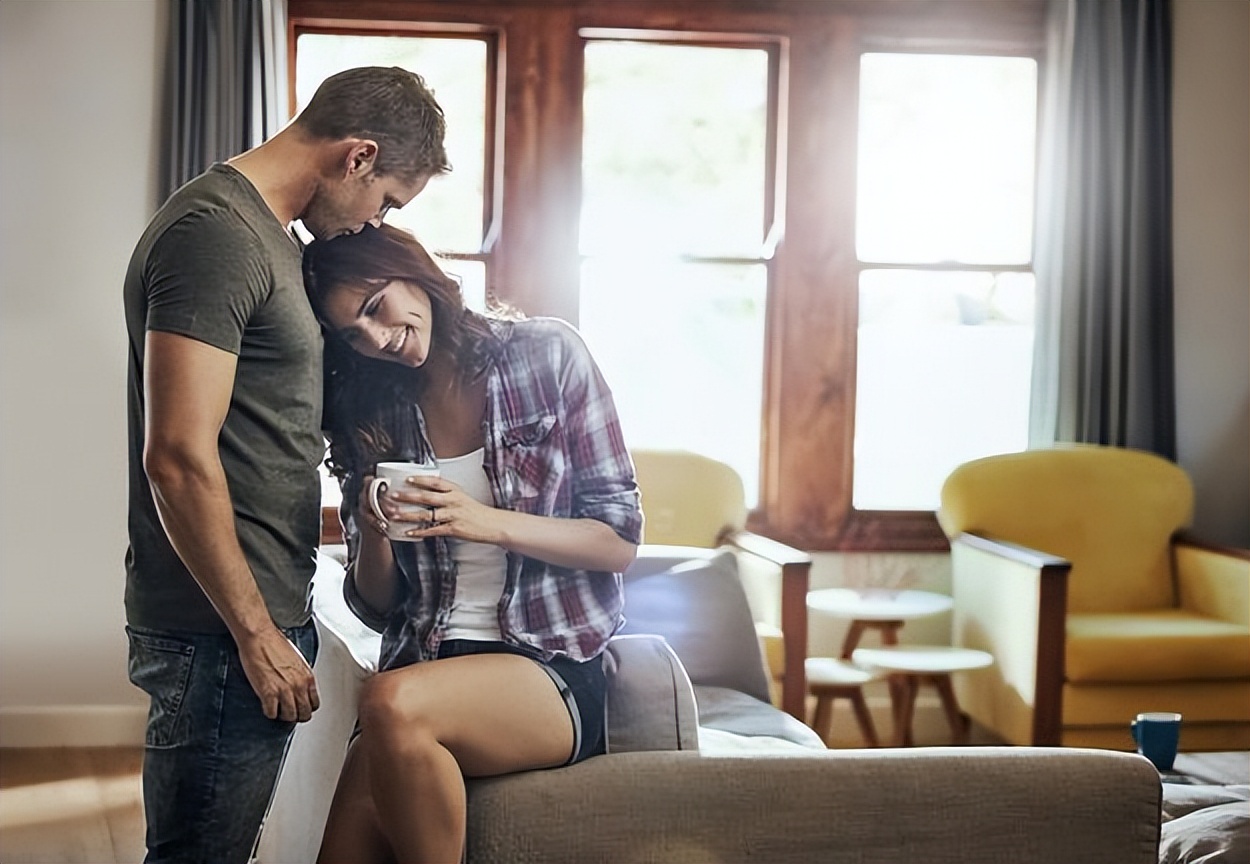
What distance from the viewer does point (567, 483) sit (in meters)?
1.88

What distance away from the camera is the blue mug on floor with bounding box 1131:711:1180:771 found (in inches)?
124

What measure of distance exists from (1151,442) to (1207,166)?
95 centimetres

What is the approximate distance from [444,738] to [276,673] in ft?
0.67

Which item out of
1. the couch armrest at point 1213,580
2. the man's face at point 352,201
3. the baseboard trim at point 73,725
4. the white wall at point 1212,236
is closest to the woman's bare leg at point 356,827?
the man's face at point 352,201

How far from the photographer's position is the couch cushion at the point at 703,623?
3211mm

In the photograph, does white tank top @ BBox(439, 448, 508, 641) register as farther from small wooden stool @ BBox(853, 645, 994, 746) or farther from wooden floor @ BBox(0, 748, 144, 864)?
small wooden stool @ BBox(853, 645, 994, 746)

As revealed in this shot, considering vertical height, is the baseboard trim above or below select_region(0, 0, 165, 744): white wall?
below

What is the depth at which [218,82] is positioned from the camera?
4594 mm

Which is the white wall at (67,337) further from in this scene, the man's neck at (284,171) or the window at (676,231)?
the man's neck at (284,171)

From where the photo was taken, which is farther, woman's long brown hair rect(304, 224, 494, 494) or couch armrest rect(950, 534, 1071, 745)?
couch armrest rect(950, 534, 1071, 745)

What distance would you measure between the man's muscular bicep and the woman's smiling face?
6.9 inches

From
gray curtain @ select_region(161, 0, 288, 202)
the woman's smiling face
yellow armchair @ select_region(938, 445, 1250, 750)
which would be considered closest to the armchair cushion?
yellow armchair @ select_region(938, 445, 1250, 750)

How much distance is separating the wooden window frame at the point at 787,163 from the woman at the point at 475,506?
10.0ft

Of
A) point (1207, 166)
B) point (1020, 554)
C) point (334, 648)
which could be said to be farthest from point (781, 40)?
point (334, 648)
